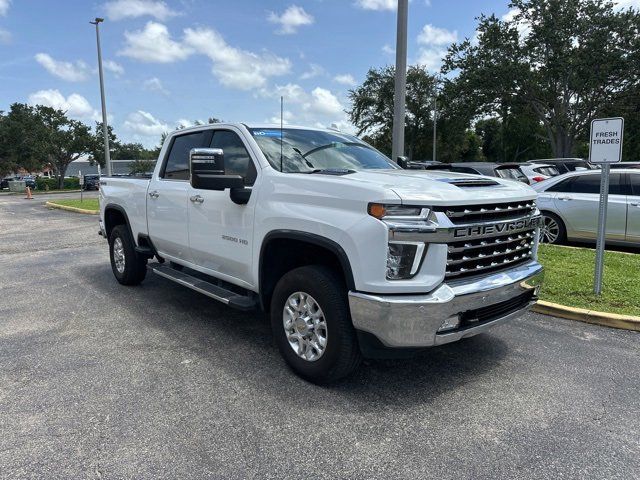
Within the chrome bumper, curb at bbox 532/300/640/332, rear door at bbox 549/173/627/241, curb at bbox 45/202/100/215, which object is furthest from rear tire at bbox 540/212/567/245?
curb at bbox 45/202/100/215

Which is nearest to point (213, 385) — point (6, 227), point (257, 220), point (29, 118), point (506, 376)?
point (257, 220)

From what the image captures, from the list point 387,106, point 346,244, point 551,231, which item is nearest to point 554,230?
point 551,231

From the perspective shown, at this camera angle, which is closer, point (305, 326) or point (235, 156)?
point (305, 326)

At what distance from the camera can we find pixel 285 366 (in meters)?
4.11

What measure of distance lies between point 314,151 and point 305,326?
1.71 meters

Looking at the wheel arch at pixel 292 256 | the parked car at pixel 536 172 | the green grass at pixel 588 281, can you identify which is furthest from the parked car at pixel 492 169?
the wheel arch at pixel 292 256

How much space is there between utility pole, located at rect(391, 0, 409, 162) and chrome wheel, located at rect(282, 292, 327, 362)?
4719 mm

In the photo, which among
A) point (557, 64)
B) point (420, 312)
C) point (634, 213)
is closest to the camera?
point (420, 312)

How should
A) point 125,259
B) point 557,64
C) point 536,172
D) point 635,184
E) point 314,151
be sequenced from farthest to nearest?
point 557,64, point 536,172, point 635,184, point 125,259, point 314,151

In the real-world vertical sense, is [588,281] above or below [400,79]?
below

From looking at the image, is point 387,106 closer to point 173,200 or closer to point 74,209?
point 74,209

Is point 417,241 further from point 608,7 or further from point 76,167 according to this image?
point 76,167

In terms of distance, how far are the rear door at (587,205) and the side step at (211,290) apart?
699cm

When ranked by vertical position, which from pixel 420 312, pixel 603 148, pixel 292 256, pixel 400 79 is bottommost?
pixel 420 312
